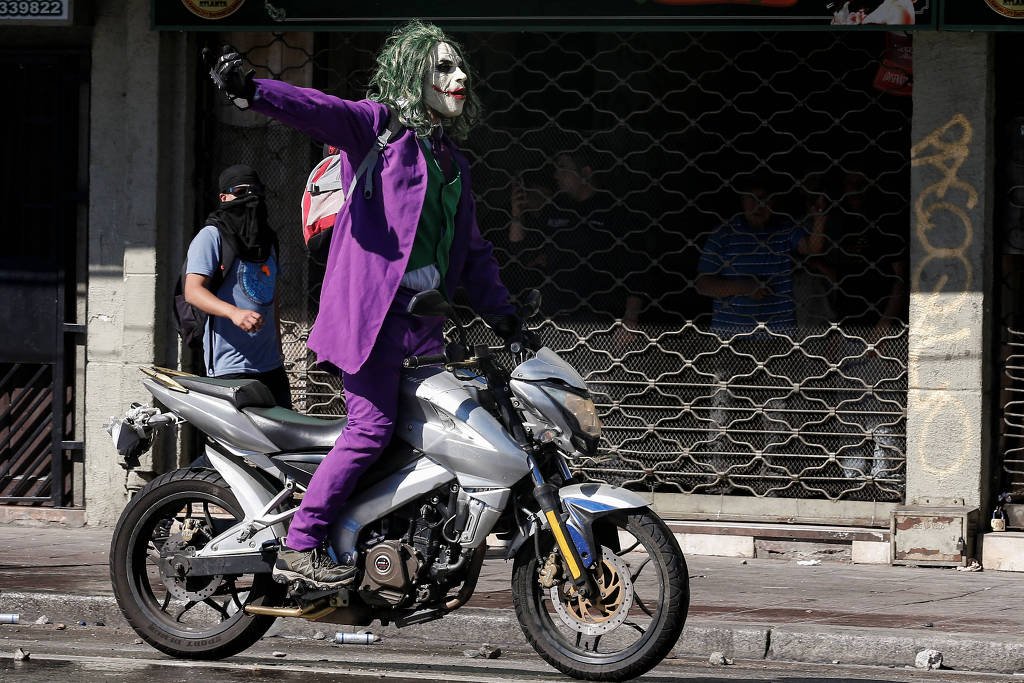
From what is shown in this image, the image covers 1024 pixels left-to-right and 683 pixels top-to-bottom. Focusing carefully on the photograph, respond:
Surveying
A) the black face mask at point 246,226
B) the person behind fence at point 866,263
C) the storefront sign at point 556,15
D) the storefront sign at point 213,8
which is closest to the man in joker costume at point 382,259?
the black face mask at point 246,226

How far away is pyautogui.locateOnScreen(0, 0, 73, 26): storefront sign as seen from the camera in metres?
9.99

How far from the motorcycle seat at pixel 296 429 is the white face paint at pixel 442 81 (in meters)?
1.16

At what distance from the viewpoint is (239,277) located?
7.45m

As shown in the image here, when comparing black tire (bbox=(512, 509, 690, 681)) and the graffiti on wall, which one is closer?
black tire (bbox=(512, 509, 690, 681))

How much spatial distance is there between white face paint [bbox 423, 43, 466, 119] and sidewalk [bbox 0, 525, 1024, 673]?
2.47 meters

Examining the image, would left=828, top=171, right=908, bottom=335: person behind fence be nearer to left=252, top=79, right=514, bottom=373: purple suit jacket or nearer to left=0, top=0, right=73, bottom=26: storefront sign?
left=252, top=79, right=514, bottom=373: purple suit jacket

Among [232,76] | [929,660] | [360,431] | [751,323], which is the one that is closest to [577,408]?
[360,431]

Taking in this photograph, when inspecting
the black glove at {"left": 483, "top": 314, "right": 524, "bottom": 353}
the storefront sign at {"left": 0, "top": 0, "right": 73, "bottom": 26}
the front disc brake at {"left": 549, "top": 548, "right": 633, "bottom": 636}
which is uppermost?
the storefront sign at {"left": 0, "top": 0, "right": 73, "bottom": 26}

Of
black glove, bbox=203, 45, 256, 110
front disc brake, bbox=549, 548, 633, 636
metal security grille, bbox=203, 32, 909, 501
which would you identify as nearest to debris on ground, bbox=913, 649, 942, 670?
front disc brake, bbox=549, 548, 633, 636

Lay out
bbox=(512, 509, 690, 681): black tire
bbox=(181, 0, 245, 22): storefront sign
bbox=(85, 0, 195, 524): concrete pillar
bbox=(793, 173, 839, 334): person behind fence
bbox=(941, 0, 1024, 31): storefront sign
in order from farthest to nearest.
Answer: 1. bbox=(85, 0, 195, 524): concrete pillar
2. bbox=(181, 0, 245, 22): storefront sign
3. bbox=(793, 173, 839, 334): person behind fence
4. bbox=(941, 0, 1024, 31): storefront sign
5. bbox=(512, 509, 690, 681): black tire

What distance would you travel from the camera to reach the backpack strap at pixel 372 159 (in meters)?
5.71

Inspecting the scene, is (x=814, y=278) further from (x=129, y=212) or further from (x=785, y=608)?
(x=129, y=212)

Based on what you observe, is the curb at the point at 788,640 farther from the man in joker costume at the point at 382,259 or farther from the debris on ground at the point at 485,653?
the man in joker costume at the point at 382,259

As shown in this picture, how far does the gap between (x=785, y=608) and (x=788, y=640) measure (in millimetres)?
778
